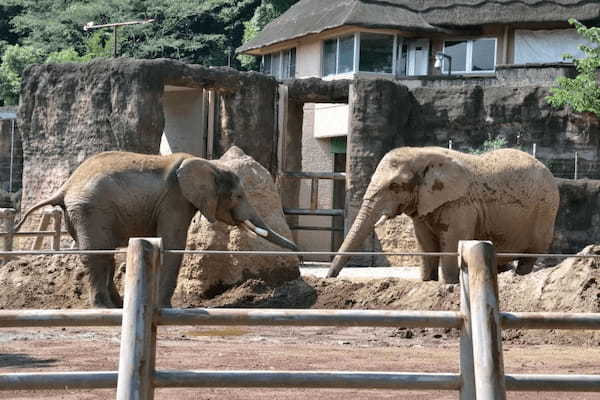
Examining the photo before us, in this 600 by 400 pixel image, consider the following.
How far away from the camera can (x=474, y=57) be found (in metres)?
31.2

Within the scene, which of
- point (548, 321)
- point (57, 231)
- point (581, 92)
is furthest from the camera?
point (581, 92)

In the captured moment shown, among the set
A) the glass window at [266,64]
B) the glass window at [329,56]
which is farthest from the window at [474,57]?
the glass window at [266,64]

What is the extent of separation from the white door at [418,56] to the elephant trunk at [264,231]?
18722 mm

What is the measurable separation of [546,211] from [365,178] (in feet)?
21.3

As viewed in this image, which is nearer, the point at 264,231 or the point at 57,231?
the point at 264,231

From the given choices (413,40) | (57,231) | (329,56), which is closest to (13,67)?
(329,56)

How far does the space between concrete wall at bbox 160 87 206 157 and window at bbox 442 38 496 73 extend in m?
11.4

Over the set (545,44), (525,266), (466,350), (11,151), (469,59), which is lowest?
(525,266)

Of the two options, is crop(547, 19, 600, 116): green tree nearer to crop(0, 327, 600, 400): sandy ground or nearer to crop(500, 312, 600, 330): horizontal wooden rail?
crop(0, 327, 600, 400): sandy ground

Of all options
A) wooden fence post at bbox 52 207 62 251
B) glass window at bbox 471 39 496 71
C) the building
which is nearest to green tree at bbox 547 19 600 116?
the building

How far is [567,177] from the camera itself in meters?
21.5

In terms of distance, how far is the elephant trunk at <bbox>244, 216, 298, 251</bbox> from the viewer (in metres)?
13.0

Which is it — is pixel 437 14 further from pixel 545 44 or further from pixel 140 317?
pixel 140 317

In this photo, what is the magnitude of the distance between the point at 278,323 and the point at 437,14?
2606cm
